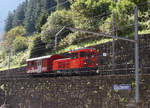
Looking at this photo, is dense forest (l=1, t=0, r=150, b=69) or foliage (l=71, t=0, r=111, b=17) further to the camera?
foliage (l=71, t=0, r=111, b=17)

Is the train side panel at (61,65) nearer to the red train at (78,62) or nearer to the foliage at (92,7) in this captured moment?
the red train at (78,62)

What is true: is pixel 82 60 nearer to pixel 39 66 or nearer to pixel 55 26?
pixel 39 66

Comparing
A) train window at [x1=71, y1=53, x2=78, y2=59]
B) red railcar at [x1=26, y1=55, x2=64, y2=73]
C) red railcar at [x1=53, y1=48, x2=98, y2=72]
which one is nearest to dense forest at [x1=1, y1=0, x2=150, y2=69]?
red railcar at [x1=53, y1=48, x2=98, y2=72]

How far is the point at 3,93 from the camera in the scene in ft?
77.8

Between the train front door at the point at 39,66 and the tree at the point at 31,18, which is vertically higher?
the tree at the point at 31,18

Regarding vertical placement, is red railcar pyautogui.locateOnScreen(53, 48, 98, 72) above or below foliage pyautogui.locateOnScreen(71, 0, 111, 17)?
below

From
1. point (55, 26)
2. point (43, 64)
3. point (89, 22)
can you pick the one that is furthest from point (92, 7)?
point (43, 64)

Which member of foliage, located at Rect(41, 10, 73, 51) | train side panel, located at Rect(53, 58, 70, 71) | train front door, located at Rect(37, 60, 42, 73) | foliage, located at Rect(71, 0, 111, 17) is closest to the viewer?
train side panel, located at Rect(53, 58, 70, 71)

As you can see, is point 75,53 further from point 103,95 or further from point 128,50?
point 103,95

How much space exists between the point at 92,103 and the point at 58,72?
5978mm

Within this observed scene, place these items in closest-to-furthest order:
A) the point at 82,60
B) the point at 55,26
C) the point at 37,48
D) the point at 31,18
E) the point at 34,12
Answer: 1. the point at 82,60
2. the point at 55,26
3. the point at 37,48
4. the point at 31,18
5. the point at 34,12

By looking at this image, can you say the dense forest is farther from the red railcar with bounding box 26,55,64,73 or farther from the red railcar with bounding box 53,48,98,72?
the red railcar with bounding box 26,55,64,73

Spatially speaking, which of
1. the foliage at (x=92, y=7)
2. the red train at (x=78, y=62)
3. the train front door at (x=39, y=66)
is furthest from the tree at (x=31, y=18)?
the red train at (x=78, y=62)

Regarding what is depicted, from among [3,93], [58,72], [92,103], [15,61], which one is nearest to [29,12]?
[15,61]
